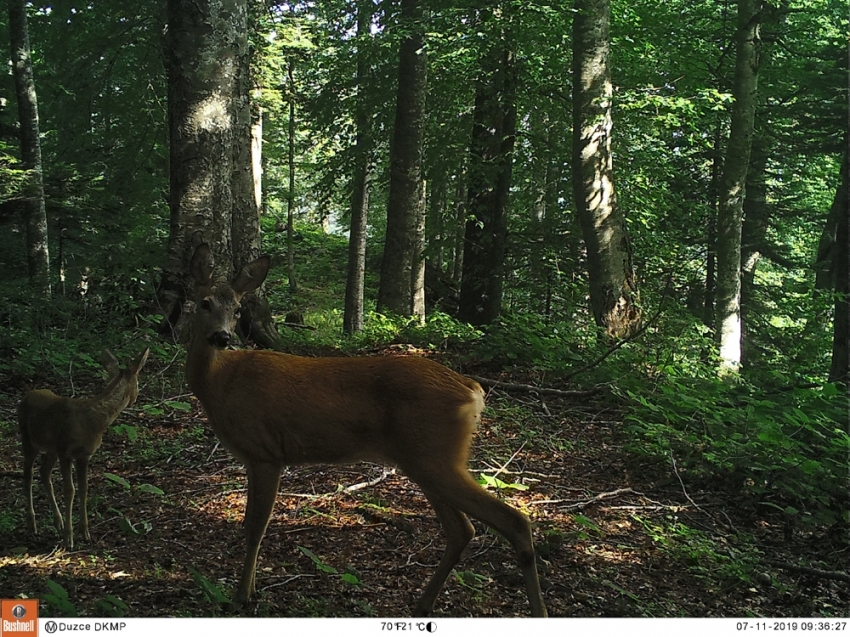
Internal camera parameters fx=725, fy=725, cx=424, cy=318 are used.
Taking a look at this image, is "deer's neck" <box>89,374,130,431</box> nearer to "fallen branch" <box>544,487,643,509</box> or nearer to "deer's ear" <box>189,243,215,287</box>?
"deer's ear" <box>189,243,215,287</box>

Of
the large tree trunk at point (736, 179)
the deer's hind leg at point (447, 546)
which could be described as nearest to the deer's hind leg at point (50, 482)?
the deer's hind leg at point (447, 546)

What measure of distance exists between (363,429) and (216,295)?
39.8 inches

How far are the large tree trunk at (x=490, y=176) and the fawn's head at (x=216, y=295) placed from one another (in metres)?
7.72

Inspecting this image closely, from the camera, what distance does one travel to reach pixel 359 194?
43.6ft

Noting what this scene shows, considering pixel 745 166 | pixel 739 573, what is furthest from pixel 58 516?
pixel 745 166

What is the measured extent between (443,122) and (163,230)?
6.67m

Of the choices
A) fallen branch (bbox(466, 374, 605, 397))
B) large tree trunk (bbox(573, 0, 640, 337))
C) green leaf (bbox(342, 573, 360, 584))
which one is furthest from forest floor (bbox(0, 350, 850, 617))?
large tree trunk (bbox(573, 0, 640, 337))

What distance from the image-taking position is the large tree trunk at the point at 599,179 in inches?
328

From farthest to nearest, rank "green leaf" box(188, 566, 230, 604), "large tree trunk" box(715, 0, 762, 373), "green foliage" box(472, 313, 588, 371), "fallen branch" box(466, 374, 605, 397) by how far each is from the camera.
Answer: "large tree trunk" box(715, 0, 762, 373)
"green foliage" box(472, 313, 588, 371)
"fallen branch" box(466, 374, 605, 397)
"green leaf" box(188, 566, 230, 604)

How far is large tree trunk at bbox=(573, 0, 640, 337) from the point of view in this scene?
8344 mm

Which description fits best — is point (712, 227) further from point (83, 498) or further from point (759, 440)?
point (83, 498)

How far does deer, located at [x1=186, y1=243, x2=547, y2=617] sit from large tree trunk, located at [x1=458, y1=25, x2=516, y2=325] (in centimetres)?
811


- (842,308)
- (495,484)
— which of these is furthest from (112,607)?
(842,308)

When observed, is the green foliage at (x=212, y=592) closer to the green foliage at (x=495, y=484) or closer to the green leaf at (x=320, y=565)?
the green leaf at (x=320, y=565)
